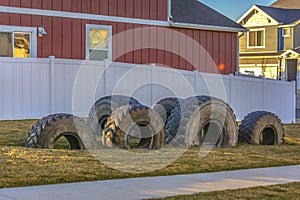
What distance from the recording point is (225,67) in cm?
2731

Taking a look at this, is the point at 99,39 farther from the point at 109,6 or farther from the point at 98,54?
the point at 109,6

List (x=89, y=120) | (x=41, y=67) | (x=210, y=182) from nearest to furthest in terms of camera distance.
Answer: (x=210, y=182)
(x=89, y=120)
(x=41, y=67)

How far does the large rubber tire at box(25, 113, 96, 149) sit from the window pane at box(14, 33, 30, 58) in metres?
8.91

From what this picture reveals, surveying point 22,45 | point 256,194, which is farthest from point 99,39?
point 256,194

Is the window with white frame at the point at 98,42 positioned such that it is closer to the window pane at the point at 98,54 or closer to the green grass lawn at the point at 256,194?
the window pane at the point at 98,54

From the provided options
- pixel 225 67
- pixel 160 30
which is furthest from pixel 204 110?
pixel 225 67

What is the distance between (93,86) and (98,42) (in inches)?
160

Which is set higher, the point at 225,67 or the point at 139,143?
the point at 225,67

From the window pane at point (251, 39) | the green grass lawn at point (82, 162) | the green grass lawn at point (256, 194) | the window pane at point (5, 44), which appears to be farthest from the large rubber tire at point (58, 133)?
the window pane at point (251, 39)

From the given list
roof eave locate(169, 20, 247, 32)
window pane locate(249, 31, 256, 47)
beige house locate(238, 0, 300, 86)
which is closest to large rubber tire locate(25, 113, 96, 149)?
roof eave locate(169, 20, 247, 32)

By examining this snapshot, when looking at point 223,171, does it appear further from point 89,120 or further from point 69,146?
point 89,120

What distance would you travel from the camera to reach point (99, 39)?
75.5 feet

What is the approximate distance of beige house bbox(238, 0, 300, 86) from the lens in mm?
49938

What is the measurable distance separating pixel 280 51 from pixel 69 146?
3962 cm
